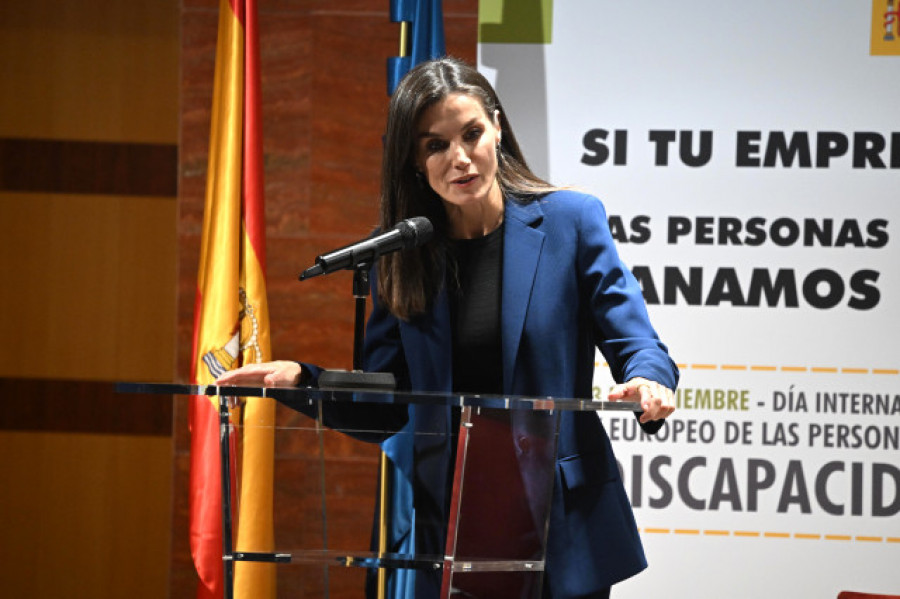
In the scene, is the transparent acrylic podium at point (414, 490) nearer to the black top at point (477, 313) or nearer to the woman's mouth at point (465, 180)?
the black top at point (477, 313)

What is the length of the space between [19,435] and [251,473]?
3357 mm

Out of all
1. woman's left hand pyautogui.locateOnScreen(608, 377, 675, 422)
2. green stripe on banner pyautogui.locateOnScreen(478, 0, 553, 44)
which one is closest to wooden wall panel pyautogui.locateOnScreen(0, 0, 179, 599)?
green stripe on banner pyautogui.locateOnScreen(478, 0, 553, 44)

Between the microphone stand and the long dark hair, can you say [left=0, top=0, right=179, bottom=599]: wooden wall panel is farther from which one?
the microphone stand

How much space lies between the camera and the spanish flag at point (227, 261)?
Answer: 11.8 ft

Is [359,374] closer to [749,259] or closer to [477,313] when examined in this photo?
[477,313]

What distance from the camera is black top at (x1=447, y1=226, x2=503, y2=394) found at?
Result: 2.05 meters

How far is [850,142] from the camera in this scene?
12.6ft

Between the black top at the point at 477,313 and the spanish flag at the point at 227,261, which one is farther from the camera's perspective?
the spanish flag at the point at 227,261

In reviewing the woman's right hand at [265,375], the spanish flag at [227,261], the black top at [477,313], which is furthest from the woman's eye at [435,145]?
the spanish flag at [227,261]

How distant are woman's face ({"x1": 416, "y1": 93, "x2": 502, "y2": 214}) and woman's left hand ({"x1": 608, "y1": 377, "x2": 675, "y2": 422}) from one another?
527mm

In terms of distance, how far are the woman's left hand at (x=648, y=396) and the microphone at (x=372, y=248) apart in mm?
435

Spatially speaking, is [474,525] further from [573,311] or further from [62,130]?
[62,130]

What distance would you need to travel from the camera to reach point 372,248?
177 centimetres

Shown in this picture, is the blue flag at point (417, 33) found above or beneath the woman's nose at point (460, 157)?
above
